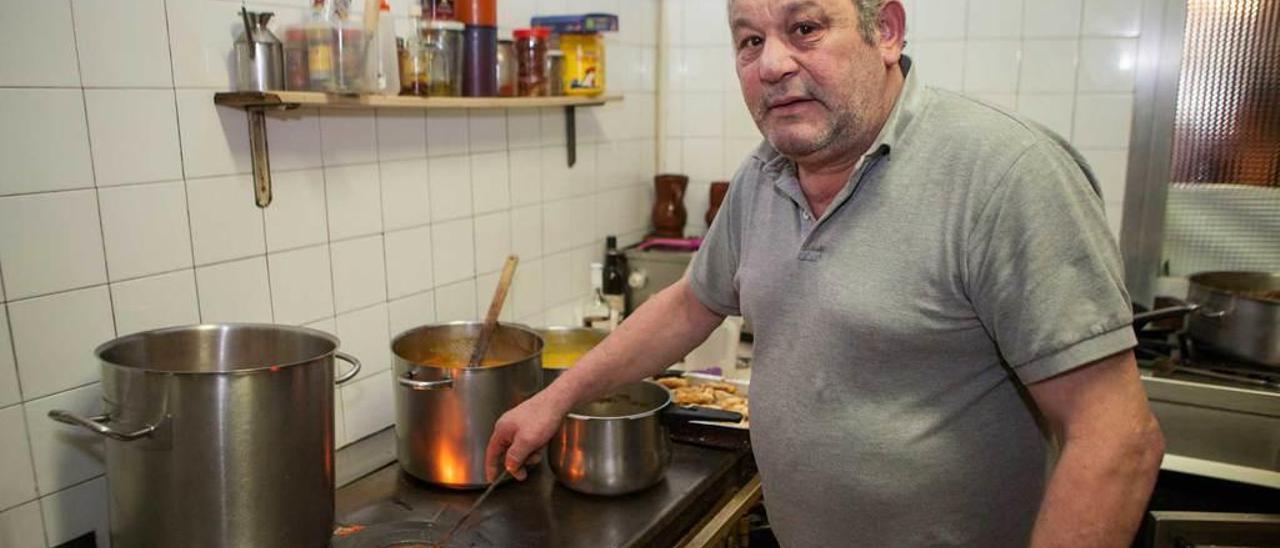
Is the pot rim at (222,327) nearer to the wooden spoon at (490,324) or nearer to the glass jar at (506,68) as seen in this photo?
the wooden spoon at (490,324)

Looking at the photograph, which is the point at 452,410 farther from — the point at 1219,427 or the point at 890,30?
the point at 1219,427

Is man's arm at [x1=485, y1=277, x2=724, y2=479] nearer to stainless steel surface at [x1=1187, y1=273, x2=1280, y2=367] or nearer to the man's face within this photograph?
the man's face

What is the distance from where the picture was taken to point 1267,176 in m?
2.07

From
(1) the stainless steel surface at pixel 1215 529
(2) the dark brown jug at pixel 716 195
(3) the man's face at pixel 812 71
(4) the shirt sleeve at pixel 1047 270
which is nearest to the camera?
(4) the shirt sleeve at pixel 1047 270

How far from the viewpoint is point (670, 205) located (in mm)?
2549

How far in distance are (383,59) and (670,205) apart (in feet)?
3.93

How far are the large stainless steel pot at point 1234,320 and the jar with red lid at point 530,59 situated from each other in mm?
1314

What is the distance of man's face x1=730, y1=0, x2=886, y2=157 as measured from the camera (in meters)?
0.99

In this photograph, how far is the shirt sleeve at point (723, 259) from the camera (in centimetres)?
125

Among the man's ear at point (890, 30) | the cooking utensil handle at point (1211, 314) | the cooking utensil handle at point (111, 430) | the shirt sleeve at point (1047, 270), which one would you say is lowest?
the cooking utensil handle at point (1211, 314)

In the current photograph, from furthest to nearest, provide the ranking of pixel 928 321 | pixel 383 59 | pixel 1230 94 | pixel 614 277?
1. pixel 614 277
2. pixel 1230 94
3. pixel 383 59
4. pixel 928 321

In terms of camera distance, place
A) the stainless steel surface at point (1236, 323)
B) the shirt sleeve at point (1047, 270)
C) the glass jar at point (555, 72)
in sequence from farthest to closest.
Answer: the glass jar at point (555, 72) < the stainless steel surface at point (1236, 323) < the shirt sleeve at point (1047, 270)

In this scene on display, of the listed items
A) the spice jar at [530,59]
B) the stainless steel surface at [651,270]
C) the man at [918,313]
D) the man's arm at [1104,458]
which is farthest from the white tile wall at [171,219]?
the man's arm at [1104,458]

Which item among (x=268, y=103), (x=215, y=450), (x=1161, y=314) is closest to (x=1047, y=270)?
(x=215, y=450)
